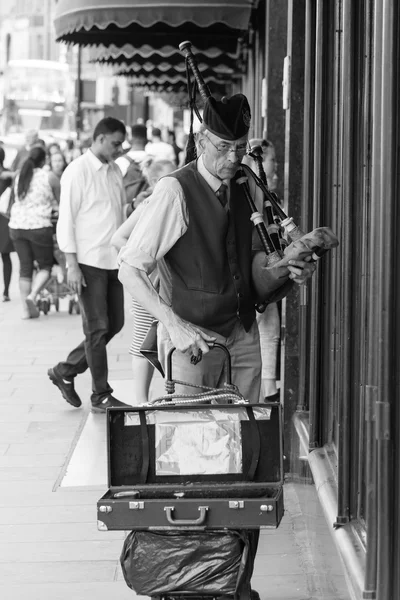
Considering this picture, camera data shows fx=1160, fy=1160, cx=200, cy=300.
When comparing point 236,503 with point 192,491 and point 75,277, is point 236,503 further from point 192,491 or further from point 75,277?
point 75,277

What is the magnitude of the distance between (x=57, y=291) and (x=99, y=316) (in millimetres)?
6242

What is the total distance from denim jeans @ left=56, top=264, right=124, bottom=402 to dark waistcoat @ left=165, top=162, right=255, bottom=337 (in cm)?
378

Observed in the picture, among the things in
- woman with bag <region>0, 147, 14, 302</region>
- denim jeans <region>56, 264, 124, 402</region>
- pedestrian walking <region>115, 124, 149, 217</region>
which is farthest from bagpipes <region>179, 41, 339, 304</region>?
woman with bag <region>0, 147, 14, 302</region>

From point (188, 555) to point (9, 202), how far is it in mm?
11395

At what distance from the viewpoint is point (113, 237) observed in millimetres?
7156

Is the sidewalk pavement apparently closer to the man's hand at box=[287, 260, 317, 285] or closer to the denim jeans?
the denim jeans

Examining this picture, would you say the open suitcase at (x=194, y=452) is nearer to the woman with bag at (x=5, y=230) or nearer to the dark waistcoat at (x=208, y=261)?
the dark waistcoat at (x=208, y=261)

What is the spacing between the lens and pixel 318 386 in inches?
222

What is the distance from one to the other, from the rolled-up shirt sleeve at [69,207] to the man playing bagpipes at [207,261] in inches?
140

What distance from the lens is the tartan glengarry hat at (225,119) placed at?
4375 mm

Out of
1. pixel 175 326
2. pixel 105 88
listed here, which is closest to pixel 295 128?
Answer: pixel 175 326

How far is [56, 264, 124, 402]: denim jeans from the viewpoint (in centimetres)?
827

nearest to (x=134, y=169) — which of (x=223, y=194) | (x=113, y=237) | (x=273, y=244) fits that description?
(x=113, y=237)

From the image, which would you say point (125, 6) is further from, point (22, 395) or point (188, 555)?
point (188, 555)
